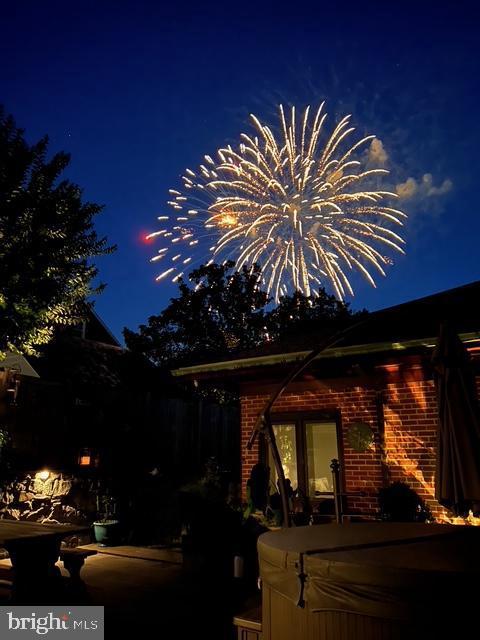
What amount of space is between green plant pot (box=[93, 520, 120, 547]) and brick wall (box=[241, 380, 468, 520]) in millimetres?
5293

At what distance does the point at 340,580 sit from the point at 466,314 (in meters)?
5.28

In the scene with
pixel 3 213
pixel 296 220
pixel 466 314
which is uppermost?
pixel 296 220

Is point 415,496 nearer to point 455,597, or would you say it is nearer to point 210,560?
point 210,560

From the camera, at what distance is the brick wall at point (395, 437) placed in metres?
6.18

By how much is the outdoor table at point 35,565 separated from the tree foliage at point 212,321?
14.1 m

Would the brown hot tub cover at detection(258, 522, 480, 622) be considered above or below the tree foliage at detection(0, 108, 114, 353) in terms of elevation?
below

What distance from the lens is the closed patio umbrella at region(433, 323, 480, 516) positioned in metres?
3.60

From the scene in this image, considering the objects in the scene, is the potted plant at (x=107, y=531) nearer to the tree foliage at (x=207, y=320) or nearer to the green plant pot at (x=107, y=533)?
the green plant pot at (x=107, y=533)

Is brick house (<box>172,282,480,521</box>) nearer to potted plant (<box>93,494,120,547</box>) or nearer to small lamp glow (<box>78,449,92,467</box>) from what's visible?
potted plant (<box>93,494,120,547</box>)

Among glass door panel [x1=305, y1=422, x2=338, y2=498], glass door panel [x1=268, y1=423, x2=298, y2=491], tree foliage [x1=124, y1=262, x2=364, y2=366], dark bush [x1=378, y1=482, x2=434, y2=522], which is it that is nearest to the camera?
dark bush [x1=378, y1=482, x2=434, y2=522]

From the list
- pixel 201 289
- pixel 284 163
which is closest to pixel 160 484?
pixel 284 163

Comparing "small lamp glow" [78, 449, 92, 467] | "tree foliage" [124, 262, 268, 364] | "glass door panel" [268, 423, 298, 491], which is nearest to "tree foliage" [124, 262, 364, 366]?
"tree foliage" [124, 262, 268, 364]

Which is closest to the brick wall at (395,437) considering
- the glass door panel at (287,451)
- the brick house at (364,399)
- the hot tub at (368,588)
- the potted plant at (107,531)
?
the brick house at (364,399)

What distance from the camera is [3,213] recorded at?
7.76m
